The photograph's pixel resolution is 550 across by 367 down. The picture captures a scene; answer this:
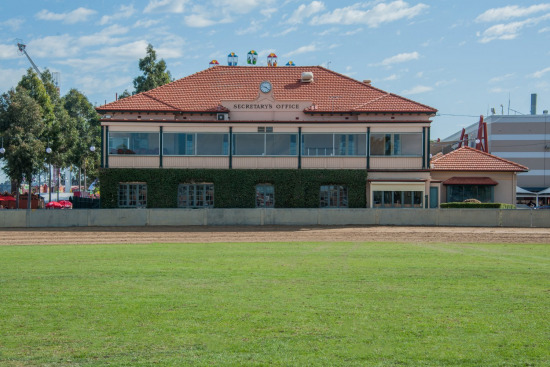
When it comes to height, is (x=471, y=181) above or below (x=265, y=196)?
above

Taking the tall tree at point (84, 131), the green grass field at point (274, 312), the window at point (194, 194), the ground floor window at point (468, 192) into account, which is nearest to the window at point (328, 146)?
the window at point (194, 194)

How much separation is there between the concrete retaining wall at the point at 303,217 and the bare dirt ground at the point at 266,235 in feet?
3.13

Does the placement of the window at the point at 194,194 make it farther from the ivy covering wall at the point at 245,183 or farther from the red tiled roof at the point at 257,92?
the red tiled roof at the point at 257,92

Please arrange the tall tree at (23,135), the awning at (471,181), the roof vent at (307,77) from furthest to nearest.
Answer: the tall tree at (23,135)
the roof vent at (307,77)
the awning at (471,181)

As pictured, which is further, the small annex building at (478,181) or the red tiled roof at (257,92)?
the small annex building at (478,181)

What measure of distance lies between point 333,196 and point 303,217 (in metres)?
5.29

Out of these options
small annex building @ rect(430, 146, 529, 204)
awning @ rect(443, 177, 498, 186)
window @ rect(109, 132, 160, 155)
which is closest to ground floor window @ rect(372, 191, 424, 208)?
small annex building @ rect(430, 146, 529, 204)

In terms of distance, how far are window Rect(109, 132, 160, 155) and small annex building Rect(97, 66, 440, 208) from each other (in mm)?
68

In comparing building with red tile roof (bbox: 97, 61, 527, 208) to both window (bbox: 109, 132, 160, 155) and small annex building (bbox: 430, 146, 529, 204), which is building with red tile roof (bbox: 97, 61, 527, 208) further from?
small annex building (bbox: 430, 146, 529, 204)

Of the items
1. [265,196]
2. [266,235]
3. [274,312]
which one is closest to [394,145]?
[265,196]

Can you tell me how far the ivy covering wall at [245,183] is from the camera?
124 ft

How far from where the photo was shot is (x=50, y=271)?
15.5m

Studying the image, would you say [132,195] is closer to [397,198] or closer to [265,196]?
[265,196]

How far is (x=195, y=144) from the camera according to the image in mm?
38594
